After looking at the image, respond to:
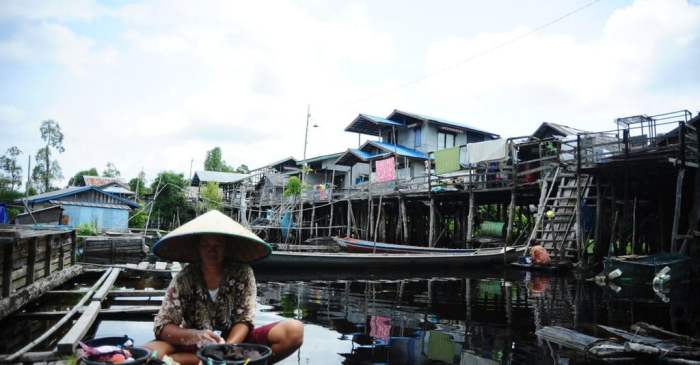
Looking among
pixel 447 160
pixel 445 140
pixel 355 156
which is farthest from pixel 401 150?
pixel 447 160

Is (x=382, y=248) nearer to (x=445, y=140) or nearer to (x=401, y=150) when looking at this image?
(x=401, y=150)

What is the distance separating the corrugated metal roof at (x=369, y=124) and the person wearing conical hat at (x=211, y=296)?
2452 centimetres

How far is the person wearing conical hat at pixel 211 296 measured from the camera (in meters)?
3.12

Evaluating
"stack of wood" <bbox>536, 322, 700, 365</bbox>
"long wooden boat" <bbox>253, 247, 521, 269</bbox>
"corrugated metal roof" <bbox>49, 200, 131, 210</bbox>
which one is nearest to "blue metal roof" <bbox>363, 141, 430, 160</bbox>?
"long wooden boat" <bbox>253, 247, 521, 269</bbox>

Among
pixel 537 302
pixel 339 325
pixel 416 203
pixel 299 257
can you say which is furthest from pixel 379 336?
pixel 416 203

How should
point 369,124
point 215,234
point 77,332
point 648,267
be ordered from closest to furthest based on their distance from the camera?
point 215,234 → point 77,332 → point 648,267 → point 369,124

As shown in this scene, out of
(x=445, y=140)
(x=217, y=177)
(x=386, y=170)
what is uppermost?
(x=445, y=140)

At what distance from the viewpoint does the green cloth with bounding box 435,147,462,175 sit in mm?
19156

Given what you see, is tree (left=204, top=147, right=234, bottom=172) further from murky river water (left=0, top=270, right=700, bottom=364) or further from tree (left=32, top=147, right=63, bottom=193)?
murky river water (left=0, top=270, right=700, bottom=364)

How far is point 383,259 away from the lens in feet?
45.5

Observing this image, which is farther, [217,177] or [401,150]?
[217,177]

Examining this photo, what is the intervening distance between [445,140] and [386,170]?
8064 millimetres

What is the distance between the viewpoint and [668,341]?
4980mm

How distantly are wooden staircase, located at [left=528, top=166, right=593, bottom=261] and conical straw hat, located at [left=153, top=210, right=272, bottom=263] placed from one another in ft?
40.2
